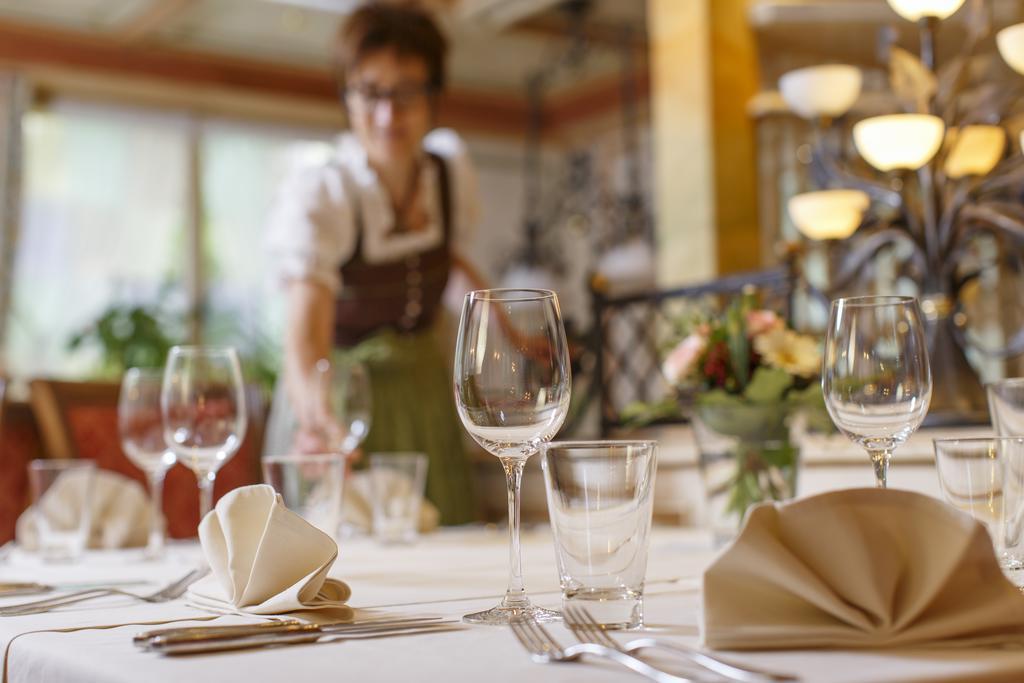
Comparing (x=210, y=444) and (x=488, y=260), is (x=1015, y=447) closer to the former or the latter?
(x=210, y=444)

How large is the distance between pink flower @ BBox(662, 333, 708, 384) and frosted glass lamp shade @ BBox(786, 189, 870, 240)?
1.77 metres

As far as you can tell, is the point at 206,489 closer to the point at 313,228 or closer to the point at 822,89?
the point at 313,228

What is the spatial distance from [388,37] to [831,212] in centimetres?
140

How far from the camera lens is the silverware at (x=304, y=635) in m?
0.60

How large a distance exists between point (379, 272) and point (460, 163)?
36cm

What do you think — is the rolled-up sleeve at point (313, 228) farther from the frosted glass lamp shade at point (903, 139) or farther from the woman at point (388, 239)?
the frosted glass lamp shade at point (903, 139)

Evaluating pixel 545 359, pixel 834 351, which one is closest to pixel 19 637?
pixel 545 359

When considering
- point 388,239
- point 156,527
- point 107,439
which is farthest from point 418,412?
point 156,527

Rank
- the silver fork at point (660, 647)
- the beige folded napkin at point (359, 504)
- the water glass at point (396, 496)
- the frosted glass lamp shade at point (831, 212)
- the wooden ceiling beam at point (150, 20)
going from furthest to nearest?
1. the wooden ceiling beam at point (150, 20)
2. the frosted glass lamp shade at point (831, 212)
3. the beige folded napkin at point (359, 504)
4. the water glass at point (396, 496)
5. the silver fork at point (660, 647)

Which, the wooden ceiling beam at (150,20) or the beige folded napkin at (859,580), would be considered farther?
the wooden ceiling beam at (150,20)

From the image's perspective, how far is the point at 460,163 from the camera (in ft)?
8.11

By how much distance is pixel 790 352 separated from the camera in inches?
47.9

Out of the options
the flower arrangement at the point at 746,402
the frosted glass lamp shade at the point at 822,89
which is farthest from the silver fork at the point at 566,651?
the frosted glass lamp shade at the point at 822,89

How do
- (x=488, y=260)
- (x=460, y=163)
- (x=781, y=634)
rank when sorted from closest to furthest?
(x=781, y=634) → (x=460, y=163) → (x=488, y=260)
